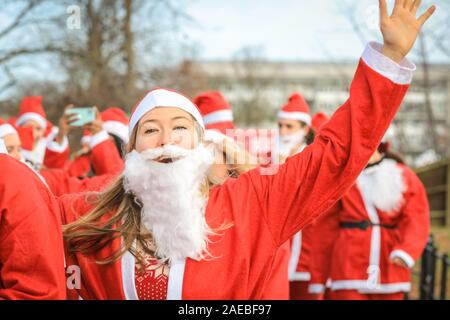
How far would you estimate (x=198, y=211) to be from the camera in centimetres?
274

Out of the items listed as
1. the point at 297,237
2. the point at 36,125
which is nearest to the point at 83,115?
the point at 36,125

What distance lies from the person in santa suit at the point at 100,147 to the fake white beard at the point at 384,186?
7.21 feet

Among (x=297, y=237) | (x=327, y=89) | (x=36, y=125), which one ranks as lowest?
(x=297, y=237)

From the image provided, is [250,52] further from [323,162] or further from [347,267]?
[323,162]

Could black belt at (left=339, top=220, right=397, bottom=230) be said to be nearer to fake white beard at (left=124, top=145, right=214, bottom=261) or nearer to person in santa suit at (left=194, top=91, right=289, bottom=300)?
person in santa suit at (left=194, top=91, right=289, bottom=300)

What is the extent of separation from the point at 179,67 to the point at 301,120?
7.67 meters

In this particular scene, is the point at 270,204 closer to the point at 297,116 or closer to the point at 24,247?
the point at 24,247

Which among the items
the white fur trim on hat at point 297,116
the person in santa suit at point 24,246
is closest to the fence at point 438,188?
the white fur trim on hat at point 297,116

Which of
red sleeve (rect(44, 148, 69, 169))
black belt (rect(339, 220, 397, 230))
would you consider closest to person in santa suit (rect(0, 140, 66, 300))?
black belt (rect(339, 220, 397, 230))

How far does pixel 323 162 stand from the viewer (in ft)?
8.23

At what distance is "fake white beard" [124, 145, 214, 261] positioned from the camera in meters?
2.67

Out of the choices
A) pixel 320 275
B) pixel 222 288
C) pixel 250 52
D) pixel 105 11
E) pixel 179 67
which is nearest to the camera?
pixel 222 288

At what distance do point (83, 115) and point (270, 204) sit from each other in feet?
11.6
